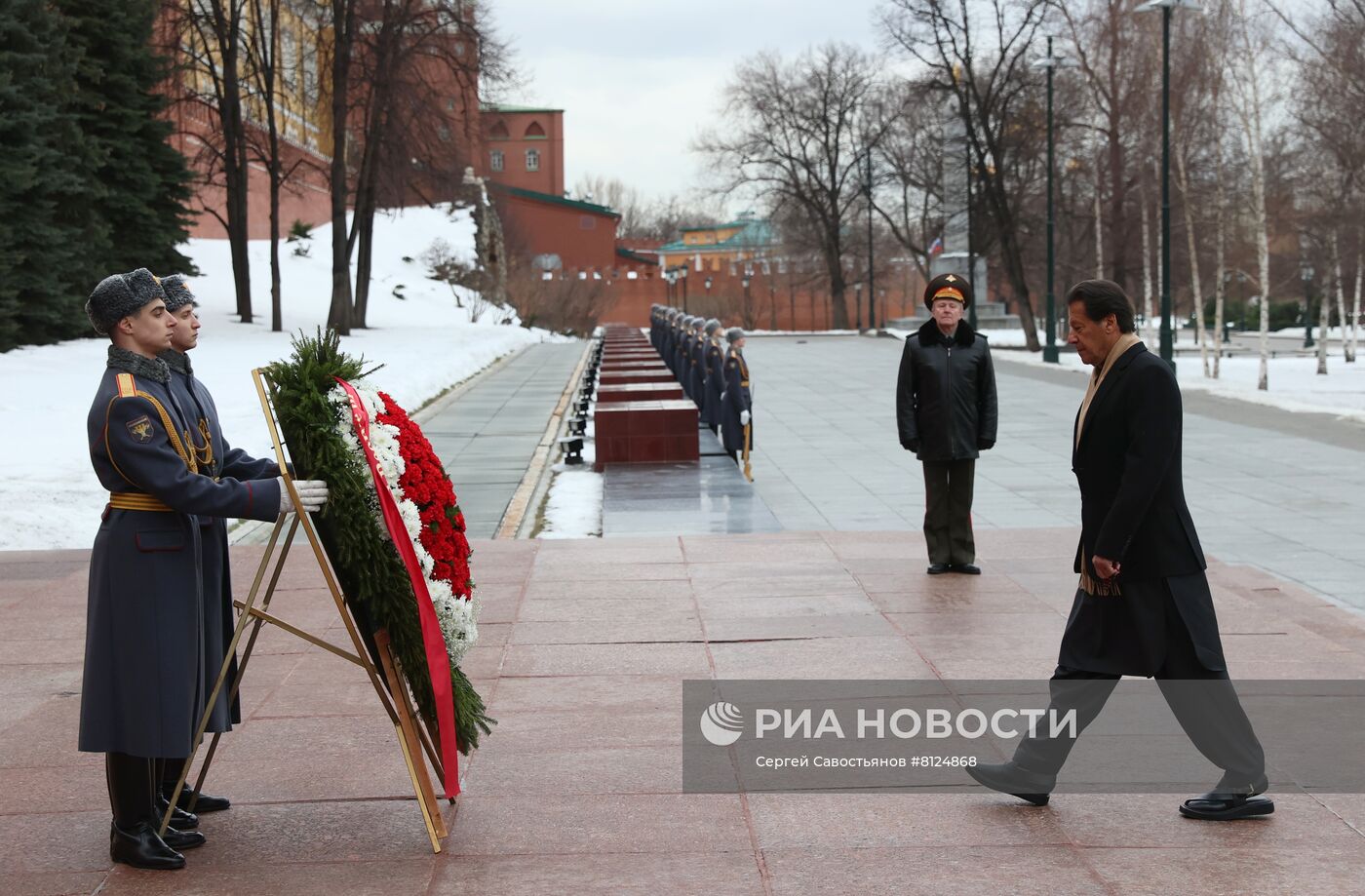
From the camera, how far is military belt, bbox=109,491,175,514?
4.33 m

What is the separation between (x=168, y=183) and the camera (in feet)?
110

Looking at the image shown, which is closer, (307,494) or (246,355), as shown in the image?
(307,494)

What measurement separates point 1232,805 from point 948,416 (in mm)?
4168

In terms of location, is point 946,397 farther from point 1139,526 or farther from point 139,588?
point 139,588

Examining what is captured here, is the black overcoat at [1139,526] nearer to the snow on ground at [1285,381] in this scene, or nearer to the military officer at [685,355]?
the snow on ground at [1285,381]

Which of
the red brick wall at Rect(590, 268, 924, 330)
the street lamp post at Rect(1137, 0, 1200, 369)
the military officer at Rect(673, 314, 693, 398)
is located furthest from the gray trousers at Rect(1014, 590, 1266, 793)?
the red brick wall at Rect(590, 268, 924, 330)

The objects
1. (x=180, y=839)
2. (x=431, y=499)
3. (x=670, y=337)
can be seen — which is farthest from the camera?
(x=670, y=337)

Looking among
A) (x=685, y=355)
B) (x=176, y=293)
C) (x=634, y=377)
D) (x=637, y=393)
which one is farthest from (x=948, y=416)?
(x=634, y=377)

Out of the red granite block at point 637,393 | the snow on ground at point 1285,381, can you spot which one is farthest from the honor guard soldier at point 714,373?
the snow on ground at point 1285,381

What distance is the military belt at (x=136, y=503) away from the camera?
4328mm

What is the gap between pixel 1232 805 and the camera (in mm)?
4672

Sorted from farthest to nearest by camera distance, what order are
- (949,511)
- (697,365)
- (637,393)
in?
1. (697,365)
2. (637,393)
3. (949,511)

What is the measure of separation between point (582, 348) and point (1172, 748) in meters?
40.2

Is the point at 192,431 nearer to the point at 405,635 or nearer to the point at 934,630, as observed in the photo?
the point at 405,635
